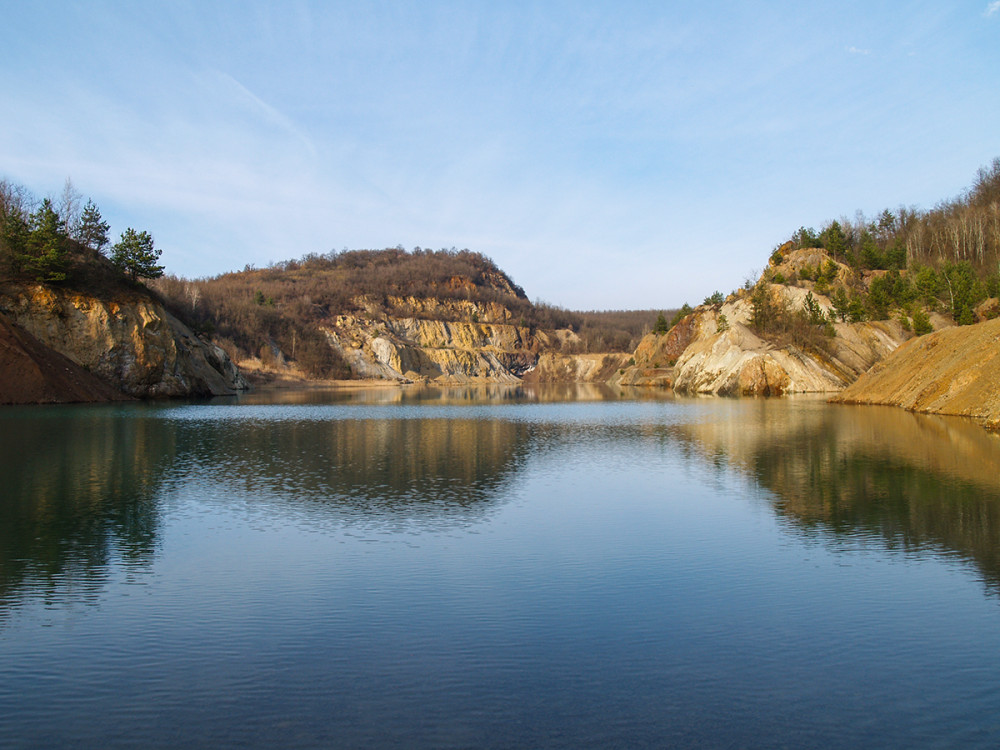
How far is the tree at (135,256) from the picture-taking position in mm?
65363

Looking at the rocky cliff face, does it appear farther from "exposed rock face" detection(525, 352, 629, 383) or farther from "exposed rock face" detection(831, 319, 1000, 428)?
"exposed rock face" detection(831, 319, 1000, 428)

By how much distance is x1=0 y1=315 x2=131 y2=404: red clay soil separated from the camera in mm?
44656

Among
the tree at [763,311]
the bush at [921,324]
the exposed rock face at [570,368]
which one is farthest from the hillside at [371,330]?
the bush at [921,324]

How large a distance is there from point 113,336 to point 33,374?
10446 mm

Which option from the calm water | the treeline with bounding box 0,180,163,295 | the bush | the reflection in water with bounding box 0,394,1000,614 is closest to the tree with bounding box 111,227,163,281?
the treeline with bounding box 0,180,163,295

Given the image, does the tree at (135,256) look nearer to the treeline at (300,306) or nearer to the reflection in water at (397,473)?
the treeline at (300,306)

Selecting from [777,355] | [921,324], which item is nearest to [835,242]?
[921,324]

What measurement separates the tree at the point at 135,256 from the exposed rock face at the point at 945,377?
2318 inches

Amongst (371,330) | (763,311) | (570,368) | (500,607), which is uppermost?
(371,330)

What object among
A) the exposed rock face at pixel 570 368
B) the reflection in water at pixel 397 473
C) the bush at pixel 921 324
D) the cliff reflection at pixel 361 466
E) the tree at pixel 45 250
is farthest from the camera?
the exposed rock face at pixel 570 368

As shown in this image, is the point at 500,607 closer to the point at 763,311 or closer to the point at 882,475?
the point at 882,475

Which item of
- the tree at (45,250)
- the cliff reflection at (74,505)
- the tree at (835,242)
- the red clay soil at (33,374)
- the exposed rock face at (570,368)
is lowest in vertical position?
the cliff reflection at (74,505)

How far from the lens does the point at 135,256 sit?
66.2 meters

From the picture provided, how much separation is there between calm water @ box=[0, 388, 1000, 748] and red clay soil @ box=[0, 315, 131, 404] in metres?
30.3
